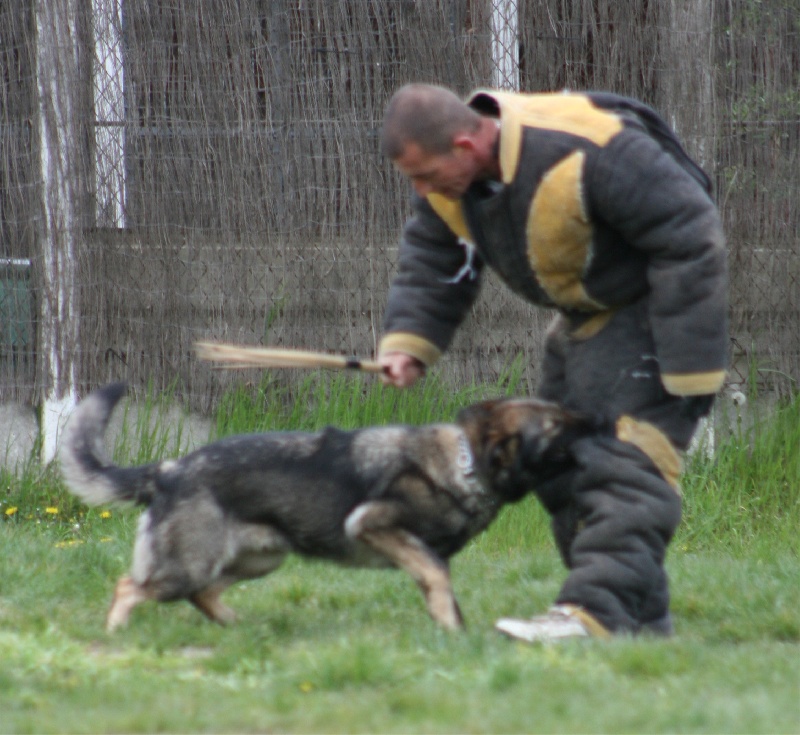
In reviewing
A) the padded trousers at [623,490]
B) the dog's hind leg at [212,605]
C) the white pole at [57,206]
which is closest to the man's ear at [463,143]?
the padded trousers at [623,490]

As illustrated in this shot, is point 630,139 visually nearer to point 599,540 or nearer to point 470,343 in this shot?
point 599,540

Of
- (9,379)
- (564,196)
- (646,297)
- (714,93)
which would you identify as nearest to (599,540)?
(646,297)

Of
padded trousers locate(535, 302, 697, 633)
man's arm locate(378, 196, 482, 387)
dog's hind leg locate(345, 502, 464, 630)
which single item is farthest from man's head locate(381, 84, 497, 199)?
dog's hind leg locate(345, 502, 464, 630)

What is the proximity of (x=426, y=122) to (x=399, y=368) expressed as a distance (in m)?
1.02

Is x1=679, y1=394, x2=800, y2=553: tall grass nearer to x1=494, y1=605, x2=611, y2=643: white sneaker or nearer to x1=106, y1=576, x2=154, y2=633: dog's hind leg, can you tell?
x1=494, y1=605, x2=611, y2=643: white sneaker

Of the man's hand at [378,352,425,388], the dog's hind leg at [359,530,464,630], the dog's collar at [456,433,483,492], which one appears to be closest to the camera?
the dog's hind leg at [359,530,464,630]

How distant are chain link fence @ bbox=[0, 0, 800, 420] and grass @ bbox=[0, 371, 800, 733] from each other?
99 cm

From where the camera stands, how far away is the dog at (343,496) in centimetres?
415

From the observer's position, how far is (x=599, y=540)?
12.8ft

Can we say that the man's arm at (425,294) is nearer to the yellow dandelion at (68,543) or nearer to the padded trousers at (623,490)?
the padded trousers at (623,490)

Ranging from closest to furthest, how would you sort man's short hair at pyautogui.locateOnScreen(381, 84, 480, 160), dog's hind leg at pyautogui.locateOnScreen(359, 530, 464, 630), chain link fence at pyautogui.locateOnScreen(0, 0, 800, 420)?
man's short hair at pyautogui.locateOnScreen(381, 84, 480, 160) < dog's hind leg at pyautogui.locateOnScreen(359, 530, 464, 630) < chain link fence at pyautogui.locateOnScreen(0, 0, 800, 420)

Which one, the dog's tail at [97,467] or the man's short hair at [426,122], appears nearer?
the man's short hair at [426,122]

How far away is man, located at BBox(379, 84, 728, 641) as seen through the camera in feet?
12.2

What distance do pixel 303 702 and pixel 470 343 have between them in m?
4.35
